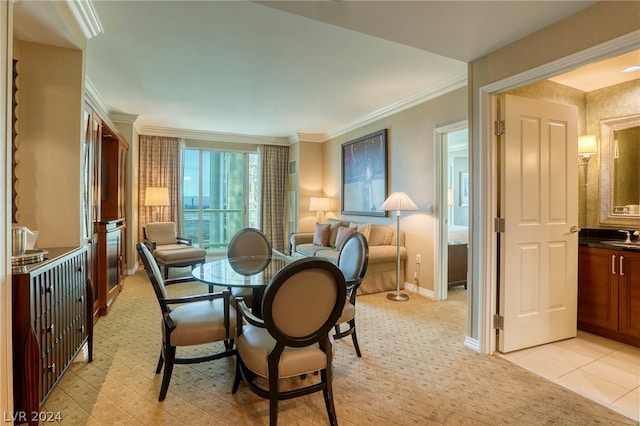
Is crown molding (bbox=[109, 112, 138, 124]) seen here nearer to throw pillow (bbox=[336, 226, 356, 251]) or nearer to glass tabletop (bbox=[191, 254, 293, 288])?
glass tabletop (bbox=[191, 254, 293, 288])

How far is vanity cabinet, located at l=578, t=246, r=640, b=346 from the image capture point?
8.45 feet

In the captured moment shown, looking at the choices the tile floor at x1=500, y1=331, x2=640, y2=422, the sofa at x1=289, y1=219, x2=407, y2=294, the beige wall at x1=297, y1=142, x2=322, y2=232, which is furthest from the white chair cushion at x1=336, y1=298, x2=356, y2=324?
the beige wall at x1=297, y1=142, x2=322, y2=232

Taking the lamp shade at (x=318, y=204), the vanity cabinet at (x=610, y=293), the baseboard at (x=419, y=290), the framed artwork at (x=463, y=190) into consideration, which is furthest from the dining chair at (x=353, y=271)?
the framed artwork at (x=463, y=190)

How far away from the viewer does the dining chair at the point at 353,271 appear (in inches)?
92.0

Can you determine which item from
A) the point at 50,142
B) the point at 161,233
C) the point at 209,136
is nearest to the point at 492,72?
the point at 50,142

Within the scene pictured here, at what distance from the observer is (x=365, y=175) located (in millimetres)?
5148

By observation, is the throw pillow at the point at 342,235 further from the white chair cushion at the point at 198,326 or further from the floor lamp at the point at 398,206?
→ the white chair cushion at the point at 198,326

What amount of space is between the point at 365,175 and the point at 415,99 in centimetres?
146

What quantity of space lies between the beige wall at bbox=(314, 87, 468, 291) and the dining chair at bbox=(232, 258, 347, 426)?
8.86 feet

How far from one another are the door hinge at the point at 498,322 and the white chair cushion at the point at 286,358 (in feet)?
5.26

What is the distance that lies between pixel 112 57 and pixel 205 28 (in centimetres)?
119

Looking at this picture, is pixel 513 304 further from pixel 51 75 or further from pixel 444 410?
pixel 51 75

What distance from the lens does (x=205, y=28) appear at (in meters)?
2.51

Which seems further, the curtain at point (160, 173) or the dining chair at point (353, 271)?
the curtain at point (160, 173)
